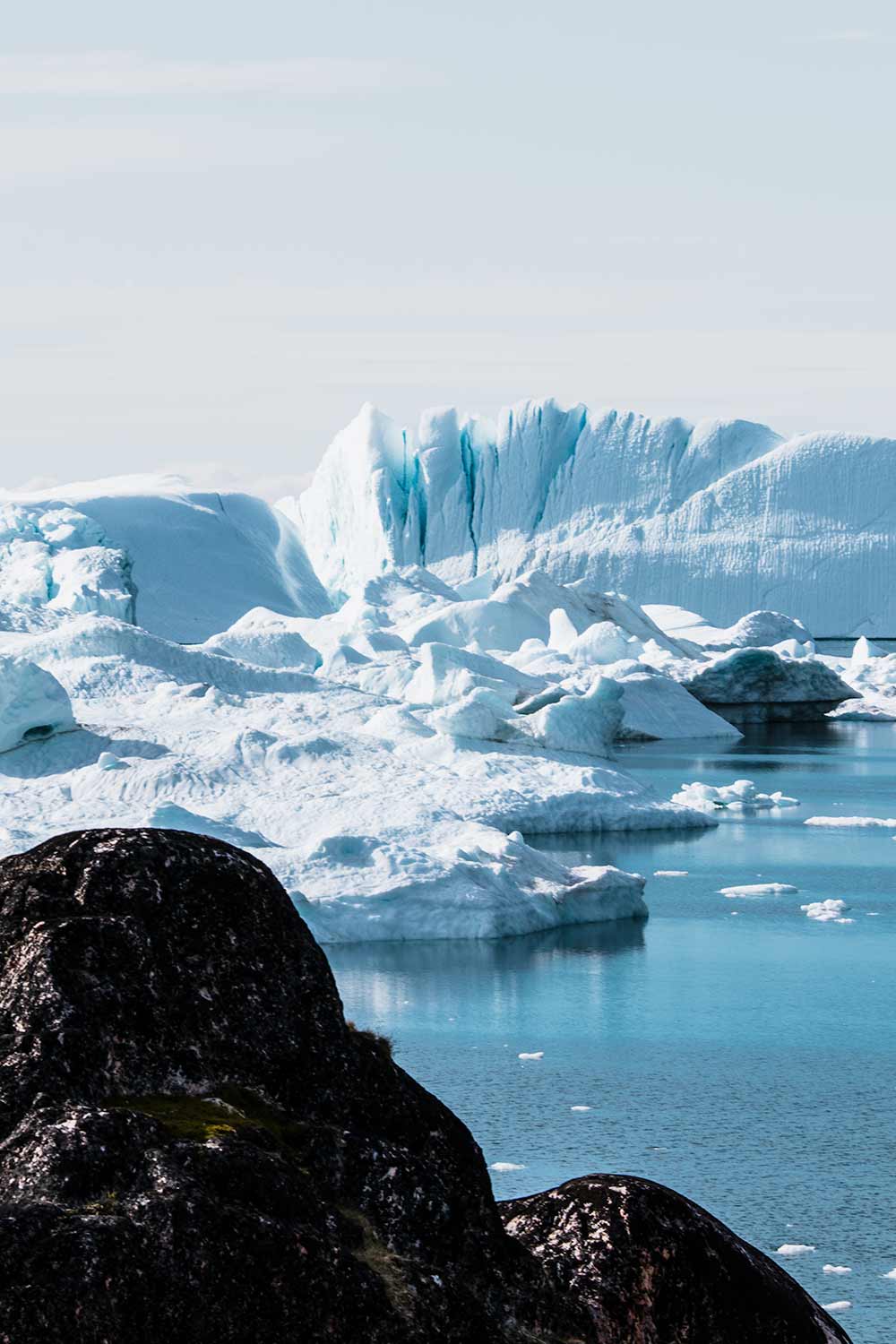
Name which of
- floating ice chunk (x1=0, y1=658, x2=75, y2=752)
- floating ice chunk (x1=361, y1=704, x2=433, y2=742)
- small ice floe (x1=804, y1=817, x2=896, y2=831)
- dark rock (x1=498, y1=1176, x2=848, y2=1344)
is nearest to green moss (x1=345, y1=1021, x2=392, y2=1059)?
dark rock (x1=498, y1=1176, x2=848, y2=1344)

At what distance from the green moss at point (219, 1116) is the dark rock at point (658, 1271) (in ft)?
1.88

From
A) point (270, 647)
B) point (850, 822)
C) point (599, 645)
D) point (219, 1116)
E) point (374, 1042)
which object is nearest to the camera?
point (219, 1116)

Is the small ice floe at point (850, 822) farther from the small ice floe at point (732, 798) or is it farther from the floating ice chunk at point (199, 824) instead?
the floating ice chunk at point (199, 824)

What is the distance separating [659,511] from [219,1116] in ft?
178

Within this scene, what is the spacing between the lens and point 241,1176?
317cm

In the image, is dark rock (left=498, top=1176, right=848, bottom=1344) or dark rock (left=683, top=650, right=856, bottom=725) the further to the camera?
dark rock (left=683, top=650, right=856, bottom=725)

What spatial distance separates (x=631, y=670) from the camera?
3759cm

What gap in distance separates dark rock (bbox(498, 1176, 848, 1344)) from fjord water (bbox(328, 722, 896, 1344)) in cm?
323

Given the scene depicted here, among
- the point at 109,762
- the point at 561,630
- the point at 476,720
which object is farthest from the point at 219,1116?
the point at 561,630

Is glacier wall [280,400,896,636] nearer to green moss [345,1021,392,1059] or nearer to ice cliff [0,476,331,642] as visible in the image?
ice cliff [0,476,331,642]

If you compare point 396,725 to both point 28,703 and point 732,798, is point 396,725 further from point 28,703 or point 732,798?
point 28,703

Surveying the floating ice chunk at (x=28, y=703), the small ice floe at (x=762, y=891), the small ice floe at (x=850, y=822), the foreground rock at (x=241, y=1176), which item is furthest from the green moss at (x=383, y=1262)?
the small ice floe at (x=850, y=822)

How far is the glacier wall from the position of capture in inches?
2202

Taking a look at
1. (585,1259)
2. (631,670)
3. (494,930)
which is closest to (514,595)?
(631,670)
